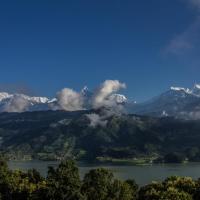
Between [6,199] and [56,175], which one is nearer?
[56,175]

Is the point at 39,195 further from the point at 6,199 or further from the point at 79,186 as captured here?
the point at 6,199

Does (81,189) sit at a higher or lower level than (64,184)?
lower

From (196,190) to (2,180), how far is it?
54420 mm

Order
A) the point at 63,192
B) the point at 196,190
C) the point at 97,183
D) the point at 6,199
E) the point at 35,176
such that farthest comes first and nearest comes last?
the point at 35,176 < the point at 6,199 < the point at 196,190 < the point at 97,183 < the point at 63,192

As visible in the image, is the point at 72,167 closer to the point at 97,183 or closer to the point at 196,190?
the point at 97,183

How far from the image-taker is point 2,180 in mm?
129875

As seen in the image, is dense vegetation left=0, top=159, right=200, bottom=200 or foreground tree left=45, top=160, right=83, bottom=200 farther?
dense vegetation left=0, top=159, right=200, bottom=200

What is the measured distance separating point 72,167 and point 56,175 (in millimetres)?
4758

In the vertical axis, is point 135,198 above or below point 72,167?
below

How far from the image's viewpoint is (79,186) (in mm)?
102000

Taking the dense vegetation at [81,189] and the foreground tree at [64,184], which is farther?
the dense vegetation at [81,189]

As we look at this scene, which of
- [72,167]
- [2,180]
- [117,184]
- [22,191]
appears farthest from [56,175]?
[2,180]

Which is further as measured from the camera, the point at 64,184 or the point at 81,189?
the point at 81,189

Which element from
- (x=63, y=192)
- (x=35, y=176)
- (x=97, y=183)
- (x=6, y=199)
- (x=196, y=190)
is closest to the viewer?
(x=63, y=192)
